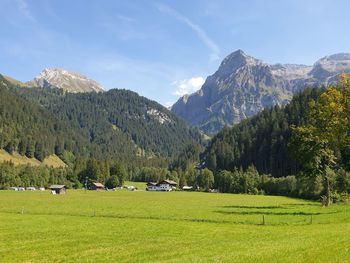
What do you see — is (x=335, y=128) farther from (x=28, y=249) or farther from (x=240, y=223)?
(x=28, y=249)

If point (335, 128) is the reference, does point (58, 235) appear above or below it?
below

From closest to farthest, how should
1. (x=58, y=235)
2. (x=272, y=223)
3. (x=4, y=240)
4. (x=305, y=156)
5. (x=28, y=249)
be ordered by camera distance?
(x=28, y=249), (x=4, y=240), (x=58, y=235), (x=272, y=223), (x=305, y=156)

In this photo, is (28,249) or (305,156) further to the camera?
(305,156)

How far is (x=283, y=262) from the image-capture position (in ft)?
73.7

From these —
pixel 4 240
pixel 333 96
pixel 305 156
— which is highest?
pixel 333 96

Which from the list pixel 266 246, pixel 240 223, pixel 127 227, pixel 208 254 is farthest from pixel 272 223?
pixel 208 254

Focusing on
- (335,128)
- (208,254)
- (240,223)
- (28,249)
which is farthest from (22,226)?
(335,128)

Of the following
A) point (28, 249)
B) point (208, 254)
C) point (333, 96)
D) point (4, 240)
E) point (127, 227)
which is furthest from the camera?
point (333, 96)

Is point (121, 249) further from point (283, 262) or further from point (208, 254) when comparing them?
point (283, 262)

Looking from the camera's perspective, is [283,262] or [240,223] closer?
[283,262]

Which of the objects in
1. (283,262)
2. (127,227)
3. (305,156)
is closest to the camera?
(283,262)

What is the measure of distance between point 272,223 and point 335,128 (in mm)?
21426

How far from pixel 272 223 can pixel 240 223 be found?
376 cm

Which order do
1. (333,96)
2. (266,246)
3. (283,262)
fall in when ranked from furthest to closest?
1. (333,96)
2. (266,246)
3. (283,262)
